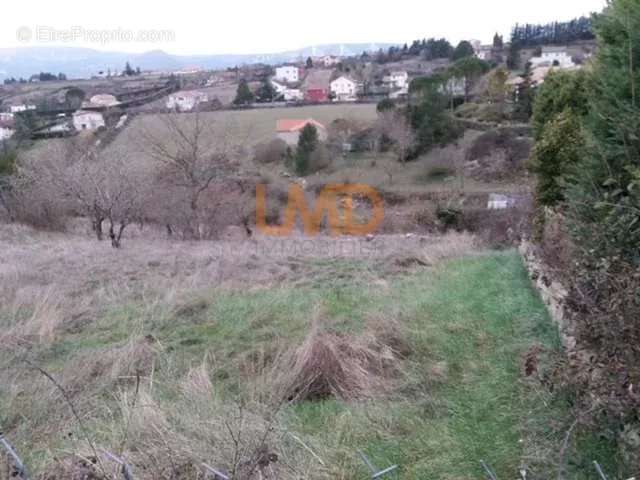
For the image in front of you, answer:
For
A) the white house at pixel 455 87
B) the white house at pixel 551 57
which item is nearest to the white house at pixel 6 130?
the white house at pixel 455 87

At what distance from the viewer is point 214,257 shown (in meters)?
8.37

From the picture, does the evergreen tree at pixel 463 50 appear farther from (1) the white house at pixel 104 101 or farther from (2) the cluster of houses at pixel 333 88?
(1) the white house at pixel 104 101

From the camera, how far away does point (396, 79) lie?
145 feet

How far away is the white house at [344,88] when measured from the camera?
1711 inches

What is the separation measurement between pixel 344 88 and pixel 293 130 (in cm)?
1805

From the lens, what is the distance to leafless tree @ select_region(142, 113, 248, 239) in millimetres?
13266

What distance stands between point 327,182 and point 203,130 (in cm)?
1049

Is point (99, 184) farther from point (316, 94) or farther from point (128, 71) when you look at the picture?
point (128, 71)

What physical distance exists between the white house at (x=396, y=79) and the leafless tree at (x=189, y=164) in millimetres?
31310

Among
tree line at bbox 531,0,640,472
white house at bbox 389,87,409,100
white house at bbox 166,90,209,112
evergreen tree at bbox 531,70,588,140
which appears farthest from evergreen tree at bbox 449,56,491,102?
tree line at bbox 531,0,640,472

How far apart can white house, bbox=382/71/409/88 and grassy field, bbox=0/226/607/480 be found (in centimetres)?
3936

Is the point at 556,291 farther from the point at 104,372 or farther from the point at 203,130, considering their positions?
the point at 203,130

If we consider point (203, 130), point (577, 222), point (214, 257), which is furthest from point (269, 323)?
point (203, 130)

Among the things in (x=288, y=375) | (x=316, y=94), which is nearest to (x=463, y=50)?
(x=316, y=94)
